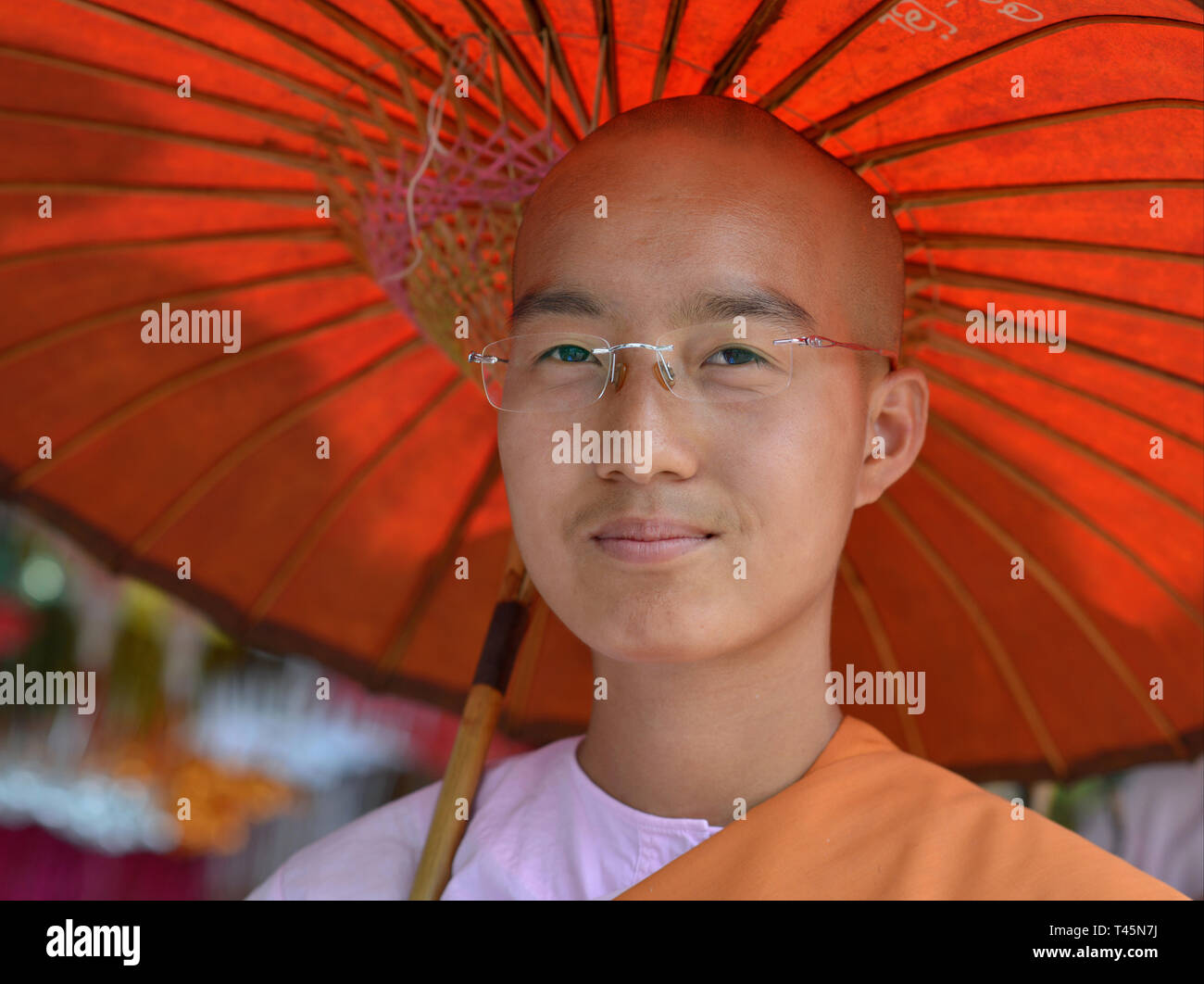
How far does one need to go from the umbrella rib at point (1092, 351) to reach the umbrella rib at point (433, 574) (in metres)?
1.22

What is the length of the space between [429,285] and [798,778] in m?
1.33

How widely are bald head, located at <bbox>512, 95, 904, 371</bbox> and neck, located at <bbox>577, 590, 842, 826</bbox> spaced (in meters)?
0.63

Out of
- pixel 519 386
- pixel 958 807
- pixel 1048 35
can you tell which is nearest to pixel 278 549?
pixel 519 386

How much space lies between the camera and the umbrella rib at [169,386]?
3.08 metres

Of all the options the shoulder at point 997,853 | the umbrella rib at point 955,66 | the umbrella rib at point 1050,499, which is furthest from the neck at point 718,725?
the umbrella rib at point 955,66

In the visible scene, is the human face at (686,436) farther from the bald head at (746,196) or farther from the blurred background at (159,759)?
the blurred background at (159,759)

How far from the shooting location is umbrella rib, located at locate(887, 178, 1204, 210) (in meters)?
2.33

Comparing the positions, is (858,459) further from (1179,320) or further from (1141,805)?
(1141,805)

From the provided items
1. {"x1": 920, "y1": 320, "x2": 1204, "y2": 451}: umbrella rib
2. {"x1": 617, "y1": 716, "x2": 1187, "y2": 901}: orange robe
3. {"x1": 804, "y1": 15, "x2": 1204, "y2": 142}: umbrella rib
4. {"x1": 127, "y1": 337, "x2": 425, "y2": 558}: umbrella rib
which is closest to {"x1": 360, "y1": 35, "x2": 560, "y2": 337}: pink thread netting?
{"x1": 127, "y1": 337, "x2": 425, "y2": 558}: umbrella rib
